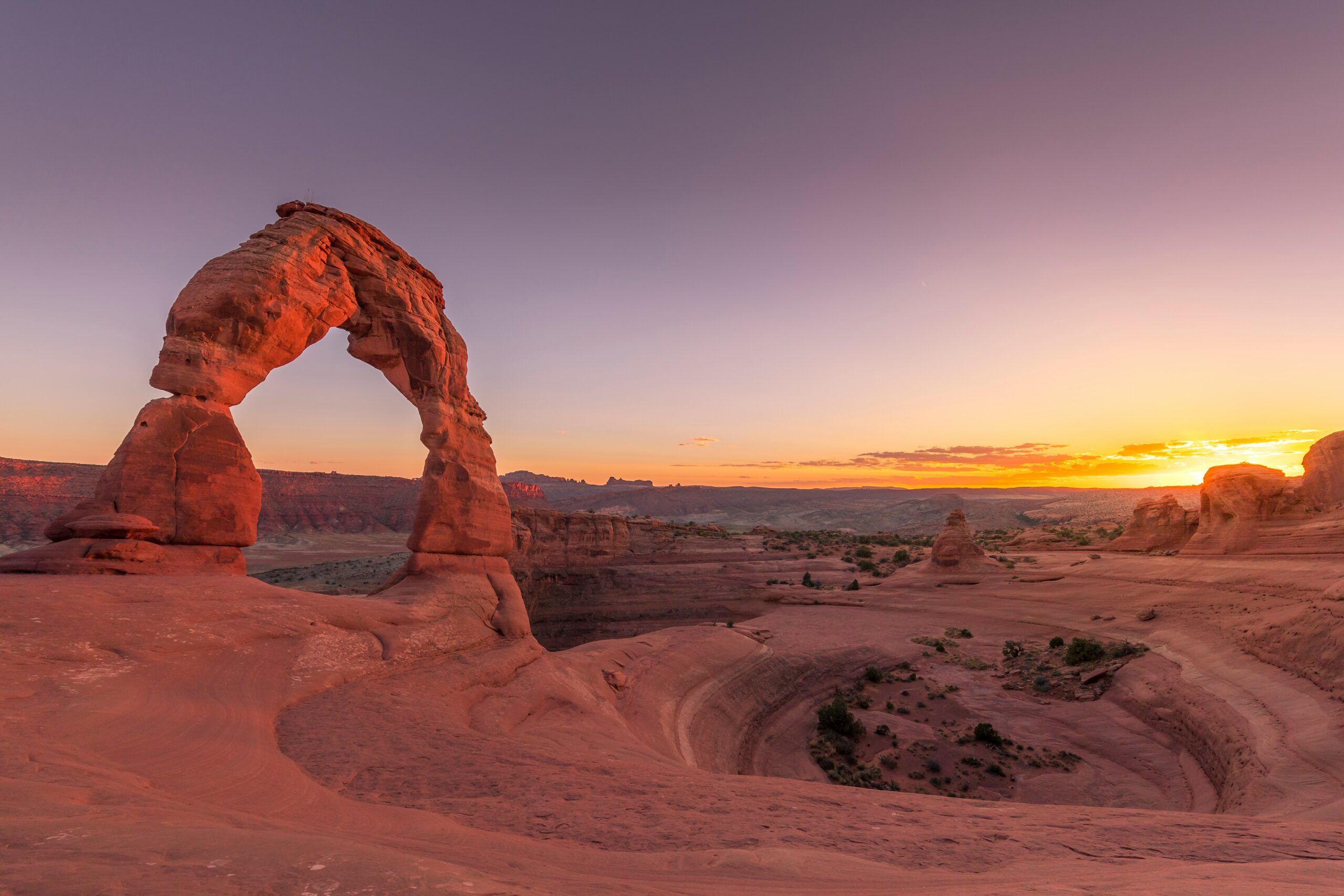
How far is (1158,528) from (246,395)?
49.3 m

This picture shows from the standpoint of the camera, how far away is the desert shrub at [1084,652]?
78.0 feet

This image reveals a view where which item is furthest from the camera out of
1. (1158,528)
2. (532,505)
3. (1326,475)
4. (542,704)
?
(532,505)

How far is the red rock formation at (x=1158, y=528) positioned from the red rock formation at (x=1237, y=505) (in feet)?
15.6

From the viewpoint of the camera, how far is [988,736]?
18703mm

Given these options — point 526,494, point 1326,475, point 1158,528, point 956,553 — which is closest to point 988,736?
point 956,553

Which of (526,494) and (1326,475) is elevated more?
(1326,475)

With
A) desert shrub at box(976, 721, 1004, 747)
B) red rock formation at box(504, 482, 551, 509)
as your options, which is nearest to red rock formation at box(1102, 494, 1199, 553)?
desert shrub at box(976, 721, 1004, 747)

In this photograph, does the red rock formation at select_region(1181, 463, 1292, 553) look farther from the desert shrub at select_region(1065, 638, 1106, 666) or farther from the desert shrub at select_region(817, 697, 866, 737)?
the desert shrub at select_region(817, 697, 866, 737)

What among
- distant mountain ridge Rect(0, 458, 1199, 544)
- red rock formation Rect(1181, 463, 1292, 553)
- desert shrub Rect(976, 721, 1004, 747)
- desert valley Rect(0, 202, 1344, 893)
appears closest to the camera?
desert valley Rect(0, 202, 1344, 893)

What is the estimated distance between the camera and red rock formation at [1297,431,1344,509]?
27781 millimetres

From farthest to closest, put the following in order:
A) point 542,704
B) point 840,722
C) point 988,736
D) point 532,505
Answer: point 532,505, point 840,722, point 988,736, point 542,704

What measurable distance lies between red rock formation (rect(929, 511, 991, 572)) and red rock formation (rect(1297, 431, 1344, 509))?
15807mm

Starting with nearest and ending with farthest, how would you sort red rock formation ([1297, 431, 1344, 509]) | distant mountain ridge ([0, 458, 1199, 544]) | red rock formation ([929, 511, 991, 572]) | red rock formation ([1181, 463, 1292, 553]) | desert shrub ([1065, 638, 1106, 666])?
desert shrub ([1065, 638, 1106, 666])
red rock formation ([1297, 431, 1344, 509])
red rock formation ([1181, 463, 1292, 553])
red rock formation ([929, 511, 991, 572])
distant mountain ridge ([0, 458, 1199, 544])

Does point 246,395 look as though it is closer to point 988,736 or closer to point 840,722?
point 840,722
